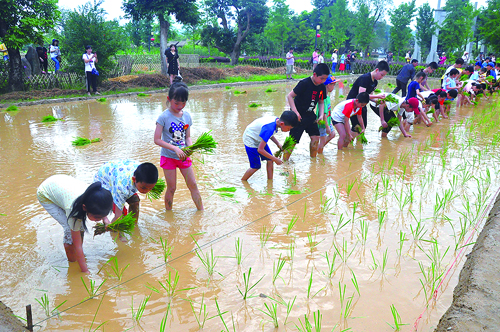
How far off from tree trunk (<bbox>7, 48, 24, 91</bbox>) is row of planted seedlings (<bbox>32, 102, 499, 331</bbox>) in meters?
12.5

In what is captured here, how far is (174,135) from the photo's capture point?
3.82 m

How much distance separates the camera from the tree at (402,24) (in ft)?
118

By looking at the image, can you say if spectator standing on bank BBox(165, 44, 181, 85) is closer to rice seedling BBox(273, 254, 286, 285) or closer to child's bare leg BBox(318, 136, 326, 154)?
child's bare leg BBox(318, 136, 326, 154)

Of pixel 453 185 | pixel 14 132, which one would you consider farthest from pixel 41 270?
pixel 14 132

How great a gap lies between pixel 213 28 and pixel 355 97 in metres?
28.3

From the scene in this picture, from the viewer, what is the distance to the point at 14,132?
7895mm

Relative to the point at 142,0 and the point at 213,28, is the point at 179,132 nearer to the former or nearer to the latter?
the point at 142,0

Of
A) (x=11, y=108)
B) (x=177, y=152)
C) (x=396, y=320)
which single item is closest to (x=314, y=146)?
(x=177, y=152)

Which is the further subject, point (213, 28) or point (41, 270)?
point (213, 28)

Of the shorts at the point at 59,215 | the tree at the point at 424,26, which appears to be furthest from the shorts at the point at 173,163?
the tree at the point at 424,26

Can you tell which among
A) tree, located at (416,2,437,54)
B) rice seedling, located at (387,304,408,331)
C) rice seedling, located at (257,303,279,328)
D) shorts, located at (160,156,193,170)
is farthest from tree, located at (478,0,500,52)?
rice seedling, located at (257,303,279,328)

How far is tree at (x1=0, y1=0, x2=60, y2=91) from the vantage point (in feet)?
Result: 38.7

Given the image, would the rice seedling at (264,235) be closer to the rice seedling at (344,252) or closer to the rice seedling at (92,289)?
the rice seedling at (344,252)

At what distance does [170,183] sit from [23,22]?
35.8ft
